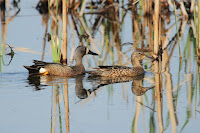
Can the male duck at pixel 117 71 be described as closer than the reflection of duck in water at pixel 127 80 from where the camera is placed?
No

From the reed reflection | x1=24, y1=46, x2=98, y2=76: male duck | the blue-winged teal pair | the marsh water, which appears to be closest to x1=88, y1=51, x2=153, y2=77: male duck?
the blue-winged teal pair

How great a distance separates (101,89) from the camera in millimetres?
8914

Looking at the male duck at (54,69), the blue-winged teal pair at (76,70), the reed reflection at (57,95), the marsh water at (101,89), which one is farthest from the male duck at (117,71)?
the reed reflection at (57,95)

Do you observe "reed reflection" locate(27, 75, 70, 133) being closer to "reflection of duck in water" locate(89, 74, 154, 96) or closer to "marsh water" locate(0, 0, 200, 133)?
"marsh water" locate(0, 0, 200, 133)

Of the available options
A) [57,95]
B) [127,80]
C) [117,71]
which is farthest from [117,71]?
[57,95]

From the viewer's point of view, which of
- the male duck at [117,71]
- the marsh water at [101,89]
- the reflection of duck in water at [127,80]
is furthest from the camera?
the male duck at [117,71]

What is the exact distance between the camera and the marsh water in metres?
6.82

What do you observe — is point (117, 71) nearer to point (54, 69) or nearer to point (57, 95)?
point (54, 69)

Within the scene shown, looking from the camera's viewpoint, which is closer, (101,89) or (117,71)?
(101,89)

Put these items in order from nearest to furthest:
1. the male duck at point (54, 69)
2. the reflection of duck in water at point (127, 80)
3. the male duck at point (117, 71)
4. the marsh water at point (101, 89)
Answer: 1. the marsh water at point (101, 89)
2. the reflection of duck in water at point (127, 80)
3. the male duck at point (54, 69)
4. the male duck at point (117, 71)

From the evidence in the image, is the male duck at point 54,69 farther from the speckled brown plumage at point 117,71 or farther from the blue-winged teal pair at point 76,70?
the speckled brown plumage at point 117,71

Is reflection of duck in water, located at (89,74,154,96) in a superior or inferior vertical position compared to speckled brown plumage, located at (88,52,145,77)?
inferior

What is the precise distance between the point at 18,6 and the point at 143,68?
1072 centimetres

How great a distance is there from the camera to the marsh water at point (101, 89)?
682cm
